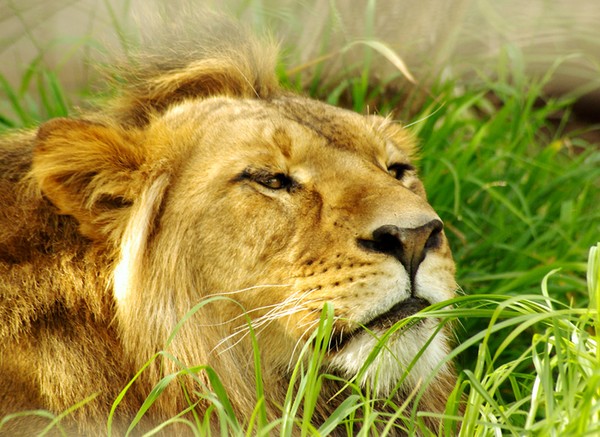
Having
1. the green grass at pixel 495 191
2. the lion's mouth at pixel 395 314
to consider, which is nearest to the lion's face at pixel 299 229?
the lion's mouth at pixel 395 314

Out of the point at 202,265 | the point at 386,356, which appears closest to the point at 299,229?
the point at 202,265

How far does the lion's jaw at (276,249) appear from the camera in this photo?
9.06 ft

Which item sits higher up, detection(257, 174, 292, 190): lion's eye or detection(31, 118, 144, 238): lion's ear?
detection(31, 118, 144, 238): lion's ear

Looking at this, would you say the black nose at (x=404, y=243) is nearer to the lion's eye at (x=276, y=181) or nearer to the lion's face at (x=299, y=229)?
the lion's face at (x=299, y=229)

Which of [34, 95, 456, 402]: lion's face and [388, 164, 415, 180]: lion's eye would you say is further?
[388, 164, 415, 180]: lion's eye

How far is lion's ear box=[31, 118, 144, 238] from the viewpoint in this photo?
295 centimetres

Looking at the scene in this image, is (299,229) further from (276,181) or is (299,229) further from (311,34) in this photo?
(311,34)

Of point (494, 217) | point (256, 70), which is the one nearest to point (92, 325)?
point (256, 70)

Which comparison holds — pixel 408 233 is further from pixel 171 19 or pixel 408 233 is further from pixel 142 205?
pixel 171 19

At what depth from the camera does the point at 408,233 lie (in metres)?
2.71

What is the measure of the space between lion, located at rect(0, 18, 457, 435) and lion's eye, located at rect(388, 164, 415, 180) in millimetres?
283

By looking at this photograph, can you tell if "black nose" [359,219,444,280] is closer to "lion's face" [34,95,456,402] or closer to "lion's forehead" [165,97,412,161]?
"lion's face" [34,95,456,402]

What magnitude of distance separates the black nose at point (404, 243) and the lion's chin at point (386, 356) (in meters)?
0.20

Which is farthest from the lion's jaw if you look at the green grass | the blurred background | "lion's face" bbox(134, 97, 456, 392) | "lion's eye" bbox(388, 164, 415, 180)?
the blurred background
